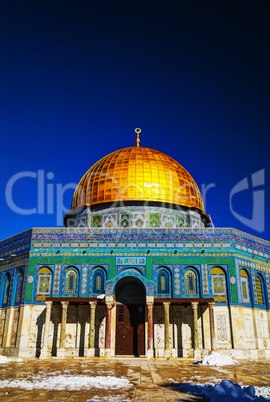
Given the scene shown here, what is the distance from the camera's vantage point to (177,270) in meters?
21.8

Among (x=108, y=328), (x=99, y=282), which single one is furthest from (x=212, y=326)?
A: (x=99, y=282)

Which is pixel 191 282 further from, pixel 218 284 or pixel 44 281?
pixel 44 281

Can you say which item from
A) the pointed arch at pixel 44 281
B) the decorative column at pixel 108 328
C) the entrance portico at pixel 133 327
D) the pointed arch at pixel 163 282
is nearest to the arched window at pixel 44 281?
the pointed arch at pixel 44 281

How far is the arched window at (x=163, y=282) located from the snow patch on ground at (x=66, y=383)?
1116 cm

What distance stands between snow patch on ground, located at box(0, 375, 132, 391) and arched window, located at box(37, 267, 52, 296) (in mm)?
11114

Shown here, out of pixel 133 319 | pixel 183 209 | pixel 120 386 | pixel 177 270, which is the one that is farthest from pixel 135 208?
pixel 120 386

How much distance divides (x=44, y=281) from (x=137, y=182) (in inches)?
381

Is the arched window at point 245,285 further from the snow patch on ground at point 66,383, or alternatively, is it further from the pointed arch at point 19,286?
the pointed arch at point 19,286

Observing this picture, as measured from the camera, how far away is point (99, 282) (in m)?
21.7

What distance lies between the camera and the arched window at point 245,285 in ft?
71.7

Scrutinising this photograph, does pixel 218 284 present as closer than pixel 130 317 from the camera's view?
No

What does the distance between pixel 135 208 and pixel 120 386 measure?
684 inches

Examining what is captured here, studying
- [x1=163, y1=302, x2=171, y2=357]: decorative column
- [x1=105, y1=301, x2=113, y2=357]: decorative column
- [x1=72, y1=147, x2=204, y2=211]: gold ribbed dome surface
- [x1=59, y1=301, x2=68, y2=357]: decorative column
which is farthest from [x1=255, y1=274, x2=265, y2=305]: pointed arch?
[x1=59, y1=301, x2=68, y2=357]: decorative column

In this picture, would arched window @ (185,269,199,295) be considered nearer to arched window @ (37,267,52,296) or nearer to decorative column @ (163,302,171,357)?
decorative column @ (163,302,171,357)
